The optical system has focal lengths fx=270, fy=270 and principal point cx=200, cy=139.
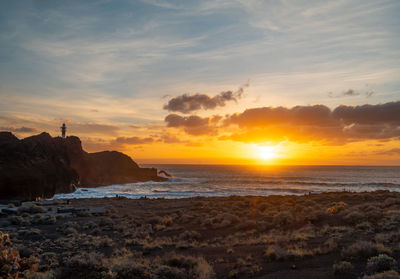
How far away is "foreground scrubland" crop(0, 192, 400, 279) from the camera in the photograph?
9.49 m

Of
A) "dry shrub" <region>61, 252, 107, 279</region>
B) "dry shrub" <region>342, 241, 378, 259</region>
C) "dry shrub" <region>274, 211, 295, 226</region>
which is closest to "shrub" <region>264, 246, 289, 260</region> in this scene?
"dry shrub" <region>342, 241, 378, 259</region>

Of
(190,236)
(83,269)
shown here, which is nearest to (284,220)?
(190,236)

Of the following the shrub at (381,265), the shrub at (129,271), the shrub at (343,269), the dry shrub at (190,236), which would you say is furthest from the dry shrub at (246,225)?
the shrub at (129,271)

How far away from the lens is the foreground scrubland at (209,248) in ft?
31.1

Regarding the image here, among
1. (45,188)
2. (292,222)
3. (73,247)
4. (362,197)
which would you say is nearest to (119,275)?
(73,247)

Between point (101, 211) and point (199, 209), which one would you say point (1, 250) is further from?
point (199, 209)

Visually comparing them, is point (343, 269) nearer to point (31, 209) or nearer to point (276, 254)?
point (276, 254)

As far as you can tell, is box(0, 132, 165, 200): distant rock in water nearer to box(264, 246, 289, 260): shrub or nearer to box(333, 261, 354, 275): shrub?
box(264, 246, 289, 260): shrub

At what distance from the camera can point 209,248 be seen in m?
15.4

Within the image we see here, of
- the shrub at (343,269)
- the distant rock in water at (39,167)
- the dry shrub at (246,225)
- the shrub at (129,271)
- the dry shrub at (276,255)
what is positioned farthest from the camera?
the distant rock in water at (39,167)

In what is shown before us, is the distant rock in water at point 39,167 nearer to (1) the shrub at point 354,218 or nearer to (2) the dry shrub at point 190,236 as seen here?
(2) the dry shrub at point 190,236

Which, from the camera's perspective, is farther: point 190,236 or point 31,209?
point 31,209

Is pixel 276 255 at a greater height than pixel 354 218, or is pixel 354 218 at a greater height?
pixel 276 255

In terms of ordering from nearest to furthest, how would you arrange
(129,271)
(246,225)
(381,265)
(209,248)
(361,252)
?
(381,265), (129,271), (361,252), (209,248), (246,225)
